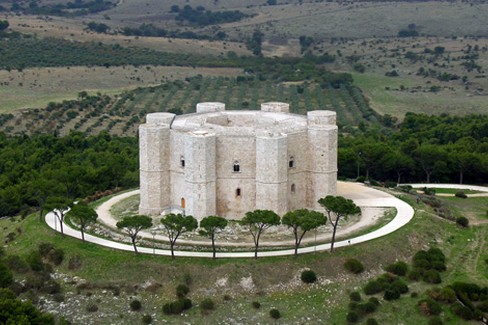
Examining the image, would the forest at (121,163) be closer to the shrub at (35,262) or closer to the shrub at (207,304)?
the shrub at (35,262)

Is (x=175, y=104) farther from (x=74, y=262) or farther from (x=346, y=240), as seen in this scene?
(x=74, y=262)

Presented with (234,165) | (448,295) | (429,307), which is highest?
(234,165)

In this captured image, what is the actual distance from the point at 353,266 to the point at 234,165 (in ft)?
39.4

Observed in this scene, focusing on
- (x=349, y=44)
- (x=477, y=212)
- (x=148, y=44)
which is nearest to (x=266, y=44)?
(x=349, y=44)

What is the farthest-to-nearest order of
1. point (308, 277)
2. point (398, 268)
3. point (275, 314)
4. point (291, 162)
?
point (291, 162) < point (398, 268) < point (308, 277) < point (275, 314)

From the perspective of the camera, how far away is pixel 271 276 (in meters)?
49.8

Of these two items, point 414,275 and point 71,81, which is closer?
point 414,275

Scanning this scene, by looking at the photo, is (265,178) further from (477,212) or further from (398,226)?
(477,212)

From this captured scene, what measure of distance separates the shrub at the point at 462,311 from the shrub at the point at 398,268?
554cm

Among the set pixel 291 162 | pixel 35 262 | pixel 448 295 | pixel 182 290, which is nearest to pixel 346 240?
pixel 291 162

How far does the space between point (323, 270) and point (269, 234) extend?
6.39m

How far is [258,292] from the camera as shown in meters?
48.9

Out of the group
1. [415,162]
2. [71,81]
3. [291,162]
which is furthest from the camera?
[71,81]

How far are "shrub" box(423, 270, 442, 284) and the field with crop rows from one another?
57.3 meters
